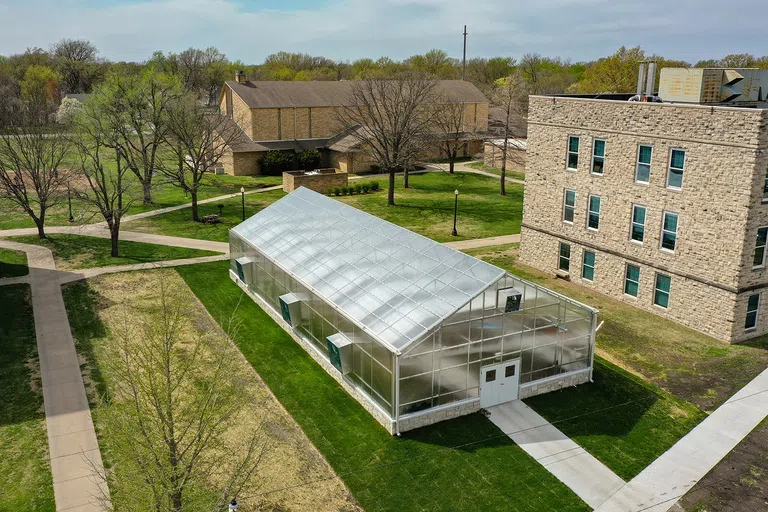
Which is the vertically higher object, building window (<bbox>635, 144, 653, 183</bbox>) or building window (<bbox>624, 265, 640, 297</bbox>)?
building window (<bbox>635, 144, 653, 183</bbox>)

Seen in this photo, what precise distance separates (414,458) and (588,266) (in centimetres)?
1704

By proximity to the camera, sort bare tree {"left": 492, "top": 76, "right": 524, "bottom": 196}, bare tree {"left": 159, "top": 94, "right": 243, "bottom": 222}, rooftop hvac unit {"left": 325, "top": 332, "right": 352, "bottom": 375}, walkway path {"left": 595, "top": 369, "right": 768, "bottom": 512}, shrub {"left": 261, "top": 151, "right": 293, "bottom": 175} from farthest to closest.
Answer: shrub {"left": 261, "top": 151, "right": 293, "bottom": 175}
bare tree {"left": 492, "top": 76, "right": 524, "bottom": 196}
bare tree {"left": 159, "top": 94, "right": 243, "bottom": 222}
rooftop hvac unit {"left": 325, "top": 332, "right": 352, "bottom": 375}
walkway path {"left": 595, "top": 369, "right": 768, "bottom": 512}

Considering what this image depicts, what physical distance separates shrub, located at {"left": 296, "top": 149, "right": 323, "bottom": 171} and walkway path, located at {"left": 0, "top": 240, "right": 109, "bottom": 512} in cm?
3414

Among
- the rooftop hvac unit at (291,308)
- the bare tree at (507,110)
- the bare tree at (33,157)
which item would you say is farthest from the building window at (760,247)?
the bare tree at (33,157)

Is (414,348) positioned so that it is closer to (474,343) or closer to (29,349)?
(474,343)

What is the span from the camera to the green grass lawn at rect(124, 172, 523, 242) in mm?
43188

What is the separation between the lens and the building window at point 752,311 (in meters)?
26.0

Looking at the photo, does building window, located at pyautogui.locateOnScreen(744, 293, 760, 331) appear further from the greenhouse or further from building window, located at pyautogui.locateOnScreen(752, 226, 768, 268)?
the greenhouse

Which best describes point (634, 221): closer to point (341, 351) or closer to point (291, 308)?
point (341, 351)

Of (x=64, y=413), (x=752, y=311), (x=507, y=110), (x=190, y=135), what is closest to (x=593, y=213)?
(x=752, y=311)

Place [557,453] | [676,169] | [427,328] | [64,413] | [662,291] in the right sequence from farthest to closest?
[662,291], [676,169], [64,413], [427,328], [557,453]

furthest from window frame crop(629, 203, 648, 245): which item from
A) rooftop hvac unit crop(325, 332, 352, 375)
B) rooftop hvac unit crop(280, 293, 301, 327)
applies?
rooftop hvac unit crop(280, 293, 301, 327)

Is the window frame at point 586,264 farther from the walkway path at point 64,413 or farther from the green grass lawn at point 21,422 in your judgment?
the green grass lawn at point 21,422

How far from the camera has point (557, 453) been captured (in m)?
18.6
